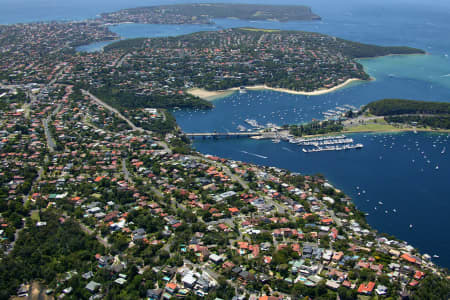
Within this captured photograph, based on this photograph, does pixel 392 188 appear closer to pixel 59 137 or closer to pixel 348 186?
pixel 348 186

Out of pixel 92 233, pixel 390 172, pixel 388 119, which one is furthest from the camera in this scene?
pixel 388 119

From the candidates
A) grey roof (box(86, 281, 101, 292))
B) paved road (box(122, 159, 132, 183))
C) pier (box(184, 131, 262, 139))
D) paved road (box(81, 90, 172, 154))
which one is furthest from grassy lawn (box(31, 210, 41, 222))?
pier (box(184, 131, 262, 139))

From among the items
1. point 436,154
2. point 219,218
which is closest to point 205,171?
point 219,218

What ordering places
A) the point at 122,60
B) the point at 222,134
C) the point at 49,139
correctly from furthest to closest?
the point at 122,60 < the point at 222,134 < the point at 49,139

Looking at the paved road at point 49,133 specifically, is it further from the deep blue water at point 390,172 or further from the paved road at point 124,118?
the deep blue water at point 390,172

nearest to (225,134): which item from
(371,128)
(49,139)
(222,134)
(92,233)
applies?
(222,134)

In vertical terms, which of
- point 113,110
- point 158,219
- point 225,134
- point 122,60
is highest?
point 122,60

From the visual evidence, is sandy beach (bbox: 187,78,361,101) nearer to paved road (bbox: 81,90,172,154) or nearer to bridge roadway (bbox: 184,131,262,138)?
paved road (bbox: 81,90,172,154)

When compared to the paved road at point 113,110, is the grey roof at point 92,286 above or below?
below

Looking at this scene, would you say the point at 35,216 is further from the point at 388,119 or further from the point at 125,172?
the point at 388,119

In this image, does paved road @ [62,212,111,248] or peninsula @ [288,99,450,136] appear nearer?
paved road @ [62,212,111,248]

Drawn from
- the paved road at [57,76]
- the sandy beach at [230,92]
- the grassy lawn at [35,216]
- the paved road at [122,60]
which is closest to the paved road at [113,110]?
the paved road at [57,76]
